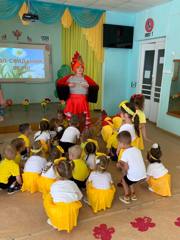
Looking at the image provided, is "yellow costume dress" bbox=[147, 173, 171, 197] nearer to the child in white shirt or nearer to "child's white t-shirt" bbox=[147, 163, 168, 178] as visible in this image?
"child's white t-shirt" bbox=[147, 163, 168, 178]

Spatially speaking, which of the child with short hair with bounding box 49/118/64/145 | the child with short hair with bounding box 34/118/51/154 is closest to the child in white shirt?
the child with short hair with bounding box 34/118/51/154

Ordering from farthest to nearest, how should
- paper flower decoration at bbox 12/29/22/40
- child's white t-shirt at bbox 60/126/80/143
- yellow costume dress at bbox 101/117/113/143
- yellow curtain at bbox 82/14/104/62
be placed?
paper flower decoration at bbox 12/29/22/40 < yellow curtain at bbox 82/14/104/62 < yellow costume dress at bbox 101/117/113/143 < child's white t-shirt at bbox 60/126/80/143

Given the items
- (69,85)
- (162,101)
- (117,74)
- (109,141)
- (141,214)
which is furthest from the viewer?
(117,74)

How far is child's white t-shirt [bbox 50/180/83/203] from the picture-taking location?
1756 millimetres

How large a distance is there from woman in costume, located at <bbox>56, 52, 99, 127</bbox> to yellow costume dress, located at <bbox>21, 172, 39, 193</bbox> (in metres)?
1.56

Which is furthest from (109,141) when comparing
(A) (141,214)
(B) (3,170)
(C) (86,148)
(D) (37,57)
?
(D) (37,57)

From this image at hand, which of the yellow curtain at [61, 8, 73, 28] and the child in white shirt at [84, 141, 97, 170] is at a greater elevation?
the yellow curtain at [61, 8, 73, 28]

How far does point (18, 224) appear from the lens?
1.90 m

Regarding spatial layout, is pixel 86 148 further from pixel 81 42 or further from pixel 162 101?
pixel 81 42

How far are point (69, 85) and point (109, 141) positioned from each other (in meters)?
1.23

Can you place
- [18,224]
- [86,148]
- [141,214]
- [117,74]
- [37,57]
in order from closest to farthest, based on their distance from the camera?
[18,224] → [141,214] → [86,148] → [117,74] → [37,57]

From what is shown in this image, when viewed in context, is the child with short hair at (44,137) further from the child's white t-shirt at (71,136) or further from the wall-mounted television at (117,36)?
the wall-mounted television at (117,36)

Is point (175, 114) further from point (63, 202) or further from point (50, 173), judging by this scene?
point (63, 202)

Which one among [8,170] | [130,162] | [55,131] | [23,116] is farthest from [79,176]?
[23,116]
